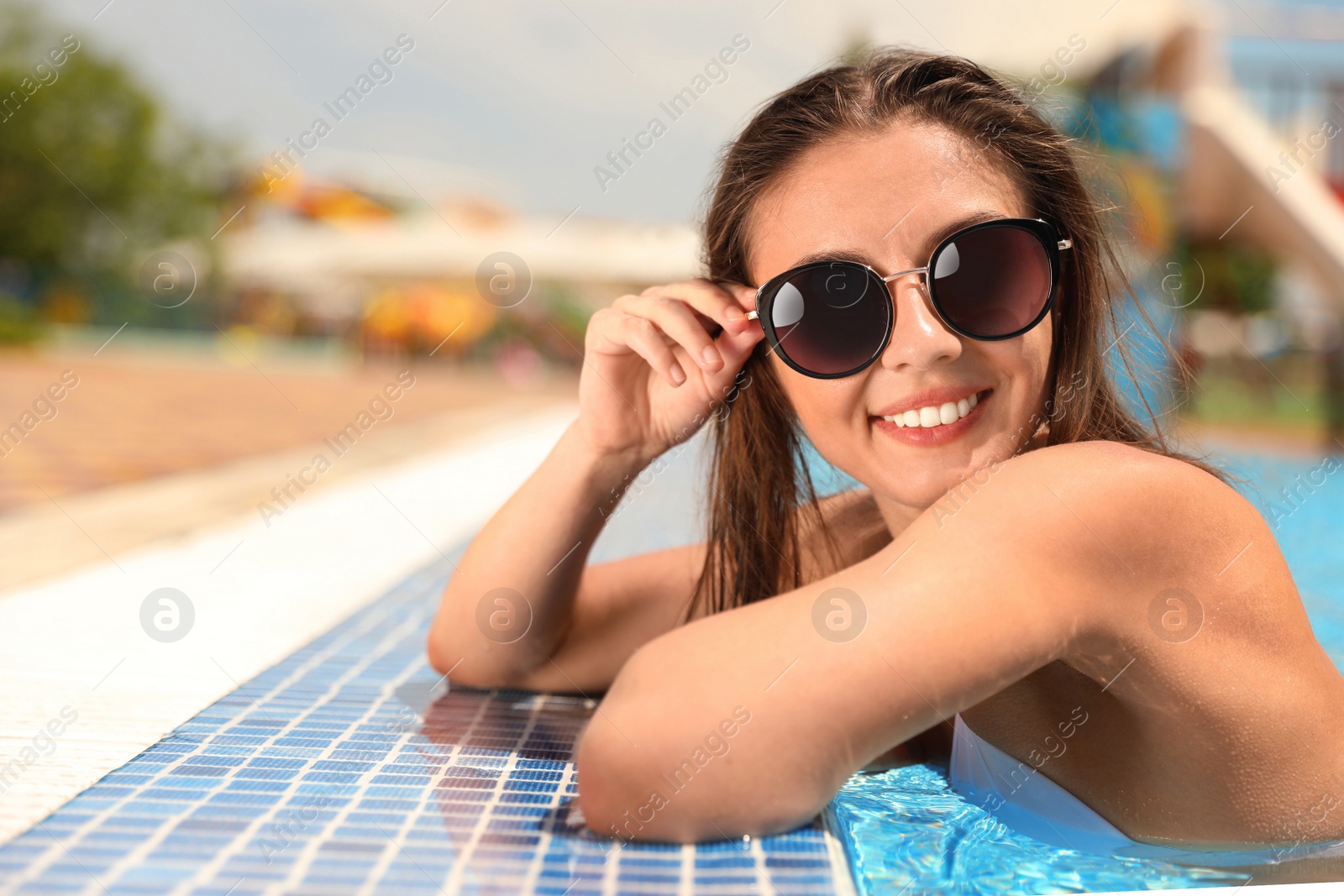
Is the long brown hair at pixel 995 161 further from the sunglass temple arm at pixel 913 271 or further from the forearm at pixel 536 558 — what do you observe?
the forearm at pixel 536 558

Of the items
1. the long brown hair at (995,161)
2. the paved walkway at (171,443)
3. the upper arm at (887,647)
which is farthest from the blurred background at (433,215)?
the upper arm at (887,647)

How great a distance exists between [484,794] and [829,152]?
107 centimetres

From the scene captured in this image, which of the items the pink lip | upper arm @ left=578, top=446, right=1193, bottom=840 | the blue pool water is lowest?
the blue pool water

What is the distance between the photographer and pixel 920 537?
1140 millimetres

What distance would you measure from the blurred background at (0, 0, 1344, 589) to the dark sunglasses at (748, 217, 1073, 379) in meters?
0.47

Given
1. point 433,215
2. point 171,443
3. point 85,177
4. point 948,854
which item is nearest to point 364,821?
point 948,854

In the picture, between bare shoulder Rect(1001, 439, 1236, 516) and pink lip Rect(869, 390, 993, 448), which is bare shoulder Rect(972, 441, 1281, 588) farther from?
pink lip Rect(869, 390, 993, 448)

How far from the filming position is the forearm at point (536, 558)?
1.72 meters

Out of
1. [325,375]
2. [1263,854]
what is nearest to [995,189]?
[1263,854]

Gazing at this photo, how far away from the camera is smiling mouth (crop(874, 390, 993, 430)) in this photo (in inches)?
53.4

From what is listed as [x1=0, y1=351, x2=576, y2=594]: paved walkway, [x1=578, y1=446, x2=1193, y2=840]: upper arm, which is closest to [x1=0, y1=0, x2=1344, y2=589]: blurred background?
[x1=0, y1=351, x2=576, y2=594]: paved walkway

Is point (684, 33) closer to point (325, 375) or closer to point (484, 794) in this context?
point (325, 375)

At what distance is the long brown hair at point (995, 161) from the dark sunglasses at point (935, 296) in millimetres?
175

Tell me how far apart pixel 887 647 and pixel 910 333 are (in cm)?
45
